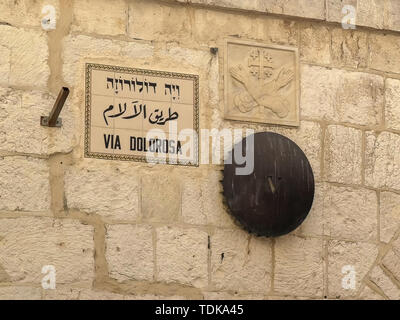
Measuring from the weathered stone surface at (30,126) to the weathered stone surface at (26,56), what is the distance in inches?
3.0

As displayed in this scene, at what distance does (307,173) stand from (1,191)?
1.82m

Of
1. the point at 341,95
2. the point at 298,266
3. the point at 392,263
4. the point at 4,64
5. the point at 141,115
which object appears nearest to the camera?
the point at 4,64

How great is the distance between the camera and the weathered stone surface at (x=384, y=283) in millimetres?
7355

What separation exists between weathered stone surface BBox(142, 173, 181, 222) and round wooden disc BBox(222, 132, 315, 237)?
12.0 inches

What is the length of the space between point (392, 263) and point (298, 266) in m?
0.64

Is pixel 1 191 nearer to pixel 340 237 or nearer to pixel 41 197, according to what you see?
pixel 41 197

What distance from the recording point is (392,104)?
7656mm

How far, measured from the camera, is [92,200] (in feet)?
22.1

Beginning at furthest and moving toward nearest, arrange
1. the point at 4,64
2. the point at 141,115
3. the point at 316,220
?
the point at 316,220 → the point at 141,115 → the point at 4,64

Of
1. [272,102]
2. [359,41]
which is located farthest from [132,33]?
[359,41]

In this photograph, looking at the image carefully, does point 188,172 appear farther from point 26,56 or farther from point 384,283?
point 384,283

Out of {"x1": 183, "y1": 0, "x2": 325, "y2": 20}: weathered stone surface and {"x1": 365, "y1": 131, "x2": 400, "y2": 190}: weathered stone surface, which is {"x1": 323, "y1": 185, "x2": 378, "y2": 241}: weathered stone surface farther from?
{"x1": 183, "y1": 0, "x2": 325, "y2": 20}: weathered stone surface

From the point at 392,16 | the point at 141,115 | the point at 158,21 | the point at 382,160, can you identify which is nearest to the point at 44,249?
the point at 141,115

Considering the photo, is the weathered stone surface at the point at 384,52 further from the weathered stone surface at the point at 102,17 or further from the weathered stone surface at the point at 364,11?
the weathered stone surface at the point at 102,17
